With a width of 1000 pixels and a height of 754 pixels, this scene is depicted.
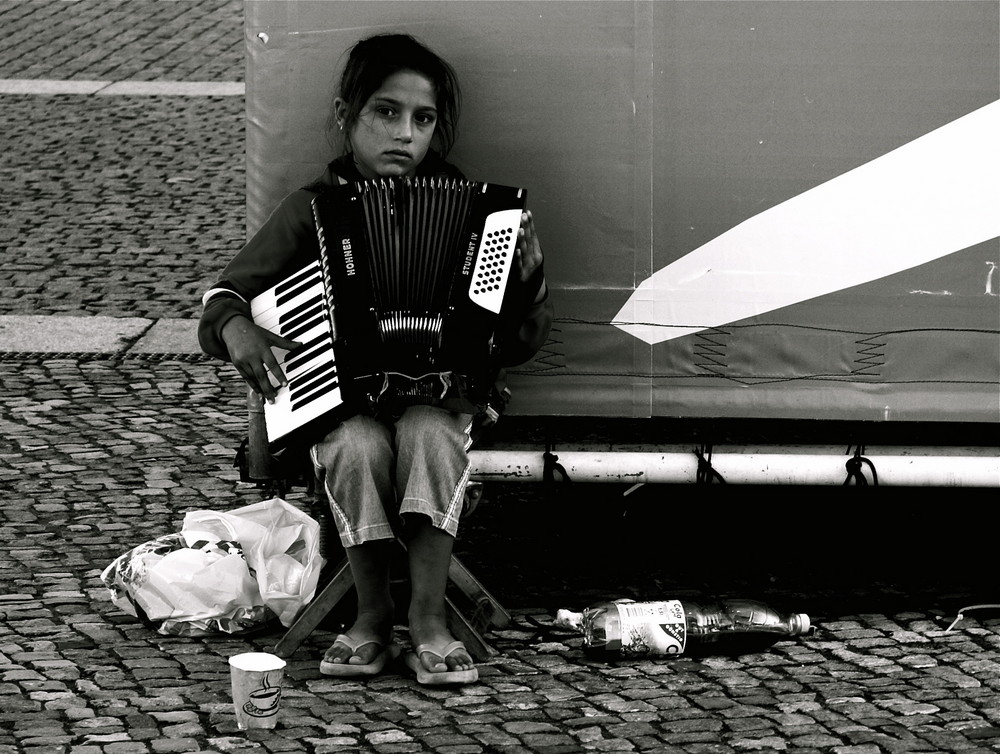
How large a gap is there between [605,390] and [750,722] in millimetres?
981

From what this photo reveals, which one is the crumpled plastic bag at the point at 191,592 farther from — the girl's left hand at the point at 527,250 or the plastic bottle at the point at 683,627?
the girl's left hand at the point at 527,250

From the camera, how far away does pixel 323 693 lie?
3.58 metres

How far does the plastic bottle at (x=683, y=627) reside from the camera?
3.78m

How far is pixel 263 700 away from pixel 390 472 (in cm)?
64

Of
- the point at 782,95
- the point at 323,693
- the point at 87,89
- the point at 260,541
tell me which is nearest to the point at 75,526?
the point at 260,541

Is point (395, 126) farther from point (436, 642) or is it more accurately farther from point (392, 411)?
point (436, 642)

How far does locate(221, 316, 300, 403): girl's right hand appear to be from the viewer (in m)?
3.65

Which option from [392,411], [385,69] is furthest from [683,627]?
[385,69]

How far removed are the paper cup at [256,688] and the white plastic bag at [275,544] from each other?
59 cm

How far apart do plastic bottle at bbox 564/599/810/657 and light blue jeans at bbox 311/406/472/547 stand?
49cm

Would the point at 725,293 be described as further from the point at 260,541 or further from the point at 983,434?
the point at 260,541

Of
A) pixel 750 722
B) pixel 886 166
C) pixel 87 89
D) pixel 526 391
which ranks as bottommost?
pixel 750 722

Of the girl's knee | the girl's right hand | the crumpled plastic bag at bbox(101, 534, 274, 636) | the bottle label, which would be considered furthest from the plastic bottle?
the girl's right hand

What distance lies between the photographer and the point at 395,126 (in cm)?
388
